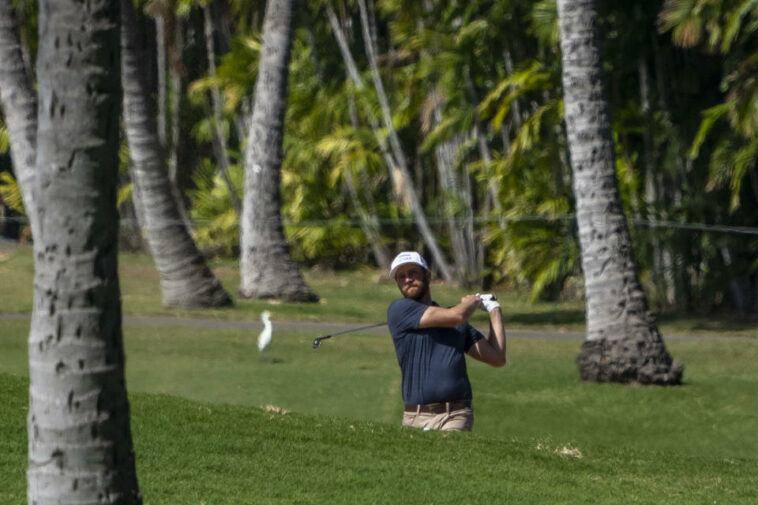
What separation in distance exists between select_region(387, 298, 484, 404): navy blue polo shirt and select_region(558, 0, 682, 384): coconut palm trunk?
500 cm

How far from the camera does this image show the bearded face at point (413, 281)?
6.88m

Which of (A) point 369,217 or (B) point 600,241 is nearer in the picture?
(B) point 600,241

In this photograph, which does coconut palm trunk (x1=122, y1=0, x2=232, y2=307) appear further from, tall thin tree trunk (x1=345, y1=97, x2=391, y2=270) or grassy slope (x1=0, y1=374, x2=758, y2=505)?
grassy slope (x1=0, y1=374, x2=758, y2=505)

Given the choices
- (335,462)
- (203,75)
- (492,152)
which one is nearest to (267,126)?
(492,152)

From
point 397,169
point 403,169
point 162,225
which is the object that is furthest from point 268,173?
point 397,169

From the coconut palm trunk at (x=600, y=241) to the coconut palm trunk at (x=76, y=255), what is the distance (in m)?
7.97

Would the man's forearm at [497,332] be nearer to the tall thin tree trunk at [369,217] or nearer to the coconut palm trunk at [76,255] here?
the coconut palm trunk at [76,255]

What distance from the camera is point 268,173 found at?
→ 63.4ft

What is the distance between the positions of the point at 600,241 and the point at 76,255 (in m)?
8.30

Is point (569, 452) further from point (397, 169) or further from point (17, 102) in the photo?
point (397, 169)

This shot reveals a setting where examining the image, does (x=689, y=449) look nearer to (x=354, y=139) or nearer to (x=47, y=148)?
(x=47, y=148)

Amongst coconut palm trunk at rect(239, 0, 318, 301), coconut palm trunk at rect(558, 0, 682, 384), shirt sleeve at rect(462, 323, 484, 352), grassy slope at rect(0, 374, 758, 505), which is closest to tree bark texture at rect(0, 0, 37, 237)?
coconut palm trunk at rect(558, 0, 682, 384)

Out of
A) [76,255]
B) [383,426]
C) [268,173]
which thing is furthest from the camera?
[268,173]

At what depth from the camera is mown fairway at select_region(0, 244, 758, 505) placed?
6.54 meters
